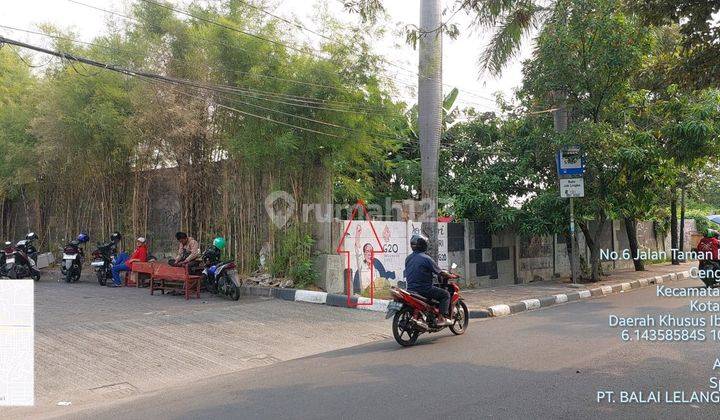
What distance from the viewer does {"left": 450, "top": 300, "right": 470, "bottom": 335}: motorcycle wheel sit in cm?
841

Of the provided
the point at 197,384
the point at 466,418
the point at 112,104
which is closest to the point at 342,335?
the point at 197,384

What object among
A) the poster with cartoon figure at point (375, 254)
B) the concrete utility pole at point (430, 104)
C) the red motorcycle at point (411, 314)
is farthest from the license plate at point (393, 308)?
the concrete utility pole at point (430, 104)

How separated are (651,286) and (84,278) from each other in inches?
639

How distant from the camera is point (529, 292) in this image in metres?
13.3

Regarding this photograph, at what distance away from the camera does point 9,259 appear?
15492 mm

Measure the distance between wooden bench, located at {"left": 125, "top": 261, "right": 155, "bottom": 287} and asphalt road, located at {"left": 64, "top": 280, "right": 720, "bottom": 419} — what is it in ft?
23.1

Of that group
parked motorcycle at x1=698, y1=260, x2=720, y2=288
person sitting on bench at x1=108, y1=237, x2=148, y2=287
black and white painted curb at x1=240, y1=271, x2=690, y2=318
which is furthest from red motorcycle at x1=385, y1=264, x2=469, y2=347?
person sitting on bench at x1=108, y1=237, x2=148, y2=287

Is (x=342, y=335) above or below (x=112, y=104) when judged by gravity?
below

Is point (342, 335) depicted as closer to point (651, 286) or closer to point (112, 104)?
point (112, 104)

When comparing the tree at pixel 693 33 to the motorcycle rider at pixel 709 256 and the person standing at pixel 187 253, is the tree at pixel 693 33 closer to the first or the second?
the motorcycle rider at pixel 709 256

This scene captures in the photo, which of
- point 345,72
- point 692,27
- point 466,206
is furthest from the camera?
point 466,206

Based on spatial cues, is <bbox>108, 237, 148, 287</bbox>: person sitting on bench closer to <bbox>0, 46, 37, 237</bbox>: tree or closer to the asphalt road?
<bbox>0, 46, 37, 237</bbox>: tree

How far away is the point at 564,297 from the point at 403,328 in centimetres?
638

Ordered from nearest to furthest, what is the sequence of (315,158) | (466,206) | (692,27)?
(692,27) → (315,158) → (466,206)
